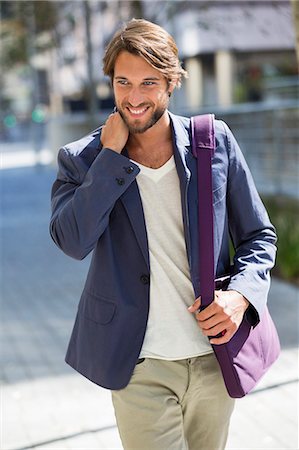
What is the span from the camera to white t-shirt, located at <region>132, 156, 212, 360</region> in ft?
7.51

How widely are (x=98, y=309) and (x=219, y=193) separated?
20.4 inches

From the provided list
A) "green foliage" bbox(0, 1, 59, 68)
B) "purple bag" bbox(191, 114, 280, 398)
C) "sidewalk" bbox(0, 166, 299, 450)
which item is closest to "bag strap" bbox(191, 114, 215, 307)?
"purple bag" bbox(191, 114, 280, 398)

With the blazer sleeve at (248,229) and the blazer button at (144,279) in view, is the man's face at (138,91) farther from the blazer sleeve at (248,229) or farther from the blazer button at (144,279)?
the blazer button at (144,279)

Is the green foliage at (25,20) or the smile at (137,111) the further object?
the green foliage at (25,20)

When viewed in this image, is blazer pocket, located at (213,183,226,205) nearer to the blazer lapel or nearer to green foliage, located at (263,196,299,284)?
the blazer lapel

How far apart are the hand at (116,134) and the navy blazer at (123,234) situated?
0.03m

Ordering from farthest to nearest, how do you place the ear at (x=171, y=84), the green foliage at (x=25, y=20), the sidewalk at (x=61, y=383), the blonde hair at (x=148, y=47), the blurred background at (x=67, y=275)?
the green foliage at (x=25, y=20), the blurred background at (x=67, y=275), the sidewalk at (x=61, y=383), the ear at (x=171, y=84), the blonde hair at (x=148, y=47)

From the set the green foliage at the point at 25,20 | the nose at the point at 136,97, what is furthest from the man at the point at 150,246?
the green foliage at the point at 25,20

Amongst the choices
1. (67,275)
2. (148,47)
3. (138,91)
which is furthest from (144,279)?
(67,275)

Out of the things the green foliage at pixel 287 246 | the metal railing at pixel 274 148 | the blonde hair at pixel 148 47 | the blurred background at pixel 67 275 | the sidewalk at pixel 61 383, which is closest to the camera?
the blonde hair at pixel 148 47

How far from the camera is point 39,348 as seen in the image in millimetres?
5746

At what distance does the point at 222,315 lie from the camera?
2191mm

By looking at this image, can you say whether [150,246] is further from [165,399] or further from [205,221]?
[165,399]

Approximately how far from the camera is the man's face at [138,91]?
7.14ft
